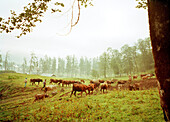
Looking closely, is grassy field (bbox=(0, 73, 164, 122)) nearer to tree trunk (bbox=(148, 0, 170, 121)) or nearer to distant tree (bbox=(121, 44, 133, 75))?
tree trunk (bbox=(148, 0, 170, 121))

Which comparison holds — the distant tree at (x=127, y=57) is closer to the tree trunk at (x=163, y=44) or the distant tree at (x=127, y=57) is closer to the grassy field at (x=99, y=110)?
the grassy field at (x=99, y=110)

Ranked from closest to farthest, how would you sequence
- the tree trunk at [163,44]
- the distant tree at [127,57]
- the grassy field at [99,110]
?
1. the tree trunk at [163,44]
2. the grassy field at [99,110]
3. the distant tree at [127,57]

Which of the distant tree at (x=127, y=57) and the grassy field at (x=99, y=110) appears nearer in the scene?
the grassy field at (x=99, y=110)

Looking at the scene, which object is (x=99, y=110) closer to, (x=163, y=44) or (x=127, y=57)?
(x=163, y=44)

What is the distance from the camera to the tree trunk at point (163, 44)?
1.10 meters

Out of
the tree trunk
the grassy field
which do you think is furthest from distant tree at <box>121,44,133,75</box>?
the tree trunk

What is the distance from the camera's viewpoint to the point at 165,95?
114cm

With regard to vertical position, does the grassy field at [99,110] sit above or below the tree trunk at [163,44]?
below

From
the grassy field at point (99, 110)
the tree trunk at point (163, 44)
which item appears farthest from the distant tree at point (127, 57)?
the tree trunk at point (163, 44)

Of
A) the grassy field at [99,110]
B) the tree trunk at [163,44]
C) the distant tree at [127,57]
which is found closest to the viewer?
the tree trunk at [163,44]

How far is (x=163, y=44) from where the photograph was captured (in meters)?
1.13

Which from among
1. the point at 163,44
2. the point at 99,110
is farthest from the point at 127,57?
the point at 163,44

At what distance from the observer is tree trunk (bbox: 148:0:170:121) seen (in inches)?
43.3

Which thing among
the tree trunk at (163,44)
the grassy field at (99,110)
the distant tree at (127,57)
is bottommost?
the grassy field at (99,110)
